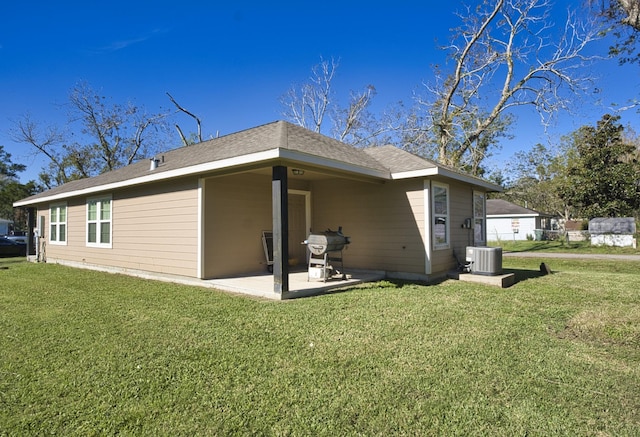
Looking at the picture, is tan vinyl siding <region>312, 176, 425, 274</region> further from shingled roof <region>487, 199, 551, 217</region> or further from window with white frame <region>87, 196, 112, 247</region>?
shingled roof <region>487, 199, 551, 217</region>

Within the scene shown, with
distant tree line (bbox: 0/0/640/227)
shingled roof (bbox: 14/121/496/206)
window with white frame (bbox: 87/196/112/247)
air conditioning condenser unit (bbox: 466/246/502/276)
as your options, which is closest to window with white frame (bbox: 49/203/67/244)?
window with white frame (bbox: 87/196/112/247)

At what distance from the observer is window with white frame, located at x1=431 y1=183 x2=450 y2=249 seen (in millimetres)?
7785

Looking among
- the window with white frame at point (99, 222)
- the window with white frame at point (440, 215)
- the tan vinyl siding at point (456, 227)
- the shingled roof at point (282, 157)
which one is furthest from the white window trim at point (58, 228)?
the tan vinyl siding at point (456, 227)

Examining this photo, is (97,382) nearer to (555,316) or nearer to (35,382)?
(35,382)

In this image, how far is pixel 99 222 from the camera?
33.7ft

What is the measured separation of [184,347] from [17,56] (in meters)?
18.7

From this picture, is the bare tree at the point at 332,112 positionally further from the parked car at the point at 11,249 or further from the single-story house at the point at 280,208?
the parked car at the point at 11,249

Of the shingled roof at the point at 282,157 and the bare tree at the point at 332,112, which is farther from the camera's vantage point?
the bare tree at the point at 332,112

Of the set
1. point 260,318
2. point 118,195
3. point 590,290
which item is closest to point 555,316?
point 590,290

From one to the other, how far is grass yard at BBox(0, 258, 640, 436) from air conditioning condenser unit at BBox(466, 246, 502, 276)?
1.91m

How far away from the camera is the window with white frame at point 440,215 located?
7.79 meters

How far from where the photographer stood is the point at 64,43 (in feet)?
47.1

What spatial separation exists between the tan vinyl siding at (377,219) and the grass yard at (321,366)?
2.21m

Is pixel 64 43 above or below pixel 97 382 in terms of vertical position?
above
